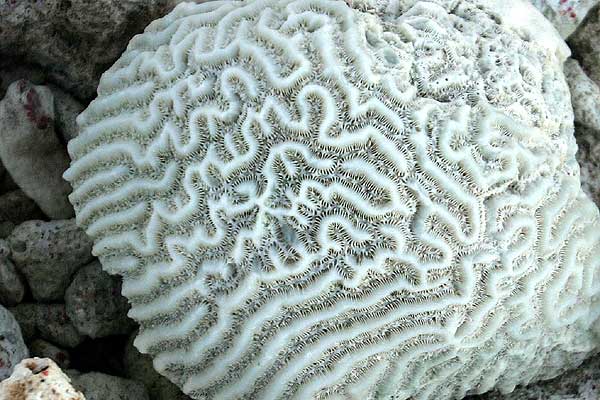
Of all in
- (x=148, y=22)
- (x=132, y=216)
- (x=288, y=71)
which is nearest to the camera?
(x=288, y=71)

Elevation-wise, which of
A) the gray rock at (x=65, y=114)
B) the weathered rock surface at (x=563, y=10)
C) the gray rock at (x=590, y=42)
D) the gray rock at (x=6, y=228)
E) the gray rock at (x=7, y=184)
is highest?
the weathered rock surface at (x=563, y=10)

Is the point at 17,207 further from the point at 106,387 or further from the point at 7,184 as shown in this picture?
the point at 106,387

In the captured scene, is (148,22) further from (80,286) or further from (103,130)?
(80,286)

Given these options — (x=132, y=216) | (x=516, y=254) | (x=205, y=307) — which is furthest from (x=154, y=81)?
(x=516, y=254)

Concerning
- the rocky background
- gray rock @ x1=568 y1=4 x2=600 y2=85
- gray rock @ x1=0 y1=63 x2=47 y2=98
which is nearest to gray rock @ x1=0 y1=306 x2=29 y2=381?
the rocky background

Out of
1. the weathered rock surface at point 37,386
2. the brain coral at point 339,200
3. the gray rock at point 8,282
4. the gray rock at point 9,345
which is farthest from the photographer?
the gray rock at point 8,282

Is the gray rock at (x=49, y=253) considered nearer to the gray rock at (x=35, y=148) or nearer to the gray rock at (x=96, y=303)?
the gray rock at (x=96, y=303)

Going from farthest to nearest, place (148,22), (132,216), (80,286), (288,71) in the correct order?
(148,22)
(80,286)
(132,216)
(288,71)

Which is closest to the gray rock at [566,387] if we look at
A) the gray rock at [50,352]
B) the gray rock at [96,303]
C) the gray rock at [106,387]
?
the gray rock at [106,387]

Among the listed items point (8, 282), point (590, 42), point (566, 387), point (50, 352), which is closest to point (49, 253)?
point (8, 282)
